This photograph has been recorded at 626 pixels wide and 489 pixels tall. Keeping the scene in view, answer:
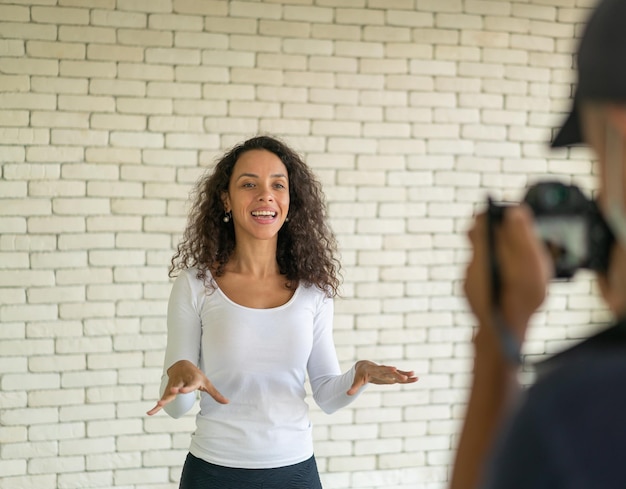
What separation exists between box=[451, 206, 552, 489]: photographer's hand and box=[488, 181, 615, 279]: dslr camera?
0.06 ft

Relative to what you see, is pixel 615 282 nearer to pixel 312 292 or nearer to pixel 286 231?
pixel 312 292

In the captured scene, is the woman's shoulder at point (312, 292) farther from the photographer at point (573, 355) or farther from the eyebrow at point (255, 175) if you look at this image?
the photographer at point (573, 355)

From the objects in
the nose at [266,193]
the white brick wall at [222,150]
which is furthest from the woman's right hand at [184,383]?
the white brick wall at [222,150]

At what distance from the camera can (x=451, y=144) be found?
4309mm

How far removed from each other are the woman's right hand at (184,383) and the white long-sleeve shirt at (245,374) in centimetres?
19

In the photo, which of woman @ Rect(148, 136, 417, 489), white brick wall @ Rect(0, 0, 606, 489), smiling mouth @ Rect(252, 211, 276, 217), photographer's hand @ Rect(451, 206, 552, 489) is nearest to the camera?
photographer's hand @ Rect(451, 206, 552, 489)

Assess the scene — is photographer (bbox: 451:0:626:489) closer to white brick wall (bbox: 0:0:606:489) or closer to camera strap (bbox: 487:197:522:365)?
camera strap (bbox: 487:197:522:365)

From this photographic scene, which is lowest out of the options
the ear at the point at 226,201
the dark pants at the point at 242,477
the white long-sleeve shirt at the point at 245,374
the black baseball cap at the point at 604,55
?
the dark pants at the point at 242,477

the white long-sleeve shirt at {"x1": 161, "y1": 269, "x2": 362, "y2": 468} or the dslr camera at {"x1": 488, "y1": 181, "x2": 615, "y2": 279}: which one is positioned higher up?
the dslr camera at {"x1": 488, "y1": 181, "x2": 615, "y2": 279}

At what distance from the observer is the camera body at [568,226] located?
722 millimetres

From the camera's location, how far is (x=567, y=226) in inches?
29.4

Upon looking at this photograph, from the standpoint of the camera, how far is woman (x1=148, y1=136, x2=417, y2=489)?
239 cm

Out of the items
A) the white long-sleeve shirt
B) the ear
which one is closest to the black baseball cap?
the white long-sleeve shirt

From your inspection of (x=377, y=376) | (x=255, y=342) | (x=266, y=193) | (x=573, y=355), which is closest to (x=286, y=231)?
(x=266, y=193)
